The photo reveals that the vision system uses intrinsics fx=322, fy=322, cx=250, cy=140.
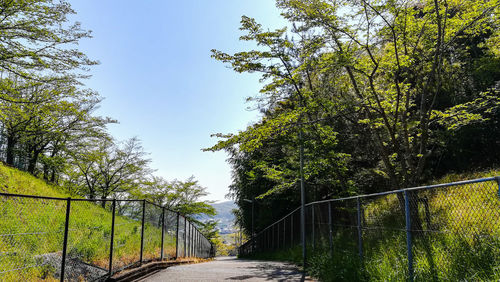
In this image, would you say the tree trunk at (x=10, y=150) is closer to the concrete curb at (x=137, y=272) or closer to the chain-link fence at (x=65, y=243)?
the chain-link fence at (x=65, y=243)

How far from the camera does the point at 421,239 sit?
17.1ft

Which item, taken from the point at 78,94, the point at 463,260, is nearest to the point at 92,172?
the point at 78,94

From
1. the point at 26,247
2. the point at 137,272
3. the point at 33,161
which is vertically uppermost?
the point at 33,161

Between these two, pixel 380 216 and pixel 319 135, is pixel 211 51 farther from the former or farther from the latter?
pixel 380 216

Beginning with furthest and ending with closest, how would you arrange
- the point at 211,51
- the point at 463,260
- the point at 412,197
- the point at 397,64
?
the point at 211,51 → the point at 397,64 → the point at 412,197 → the point at 463,260

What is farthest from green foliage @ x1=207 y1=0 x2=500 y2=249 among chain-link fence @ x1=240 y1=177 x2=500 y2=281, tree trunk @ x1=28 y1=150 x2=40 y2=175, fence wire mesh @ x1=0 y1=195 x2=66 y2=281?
tree trunk @ x1=28 y1=150 x2=40 y2=175

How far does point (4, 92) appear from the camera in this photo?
11.1 m

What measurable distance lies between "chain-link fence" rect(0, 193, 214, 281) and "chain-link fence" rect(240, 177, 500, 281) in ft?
17.2

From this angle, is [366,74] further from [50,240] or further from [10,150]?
[10,150]

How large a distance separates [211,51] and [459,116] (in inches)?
348

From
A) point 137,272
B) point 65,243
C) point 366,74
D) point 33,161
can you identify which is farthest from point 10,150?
point 366,74

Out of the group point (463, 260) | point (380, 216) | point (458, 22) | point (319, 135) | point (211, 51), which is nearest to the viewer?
point (463, 260)

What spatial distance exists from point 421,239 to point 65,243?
19.4 feet

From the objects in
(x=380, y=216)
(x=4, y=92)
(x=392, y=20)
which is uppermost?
(x=392, y=20)
